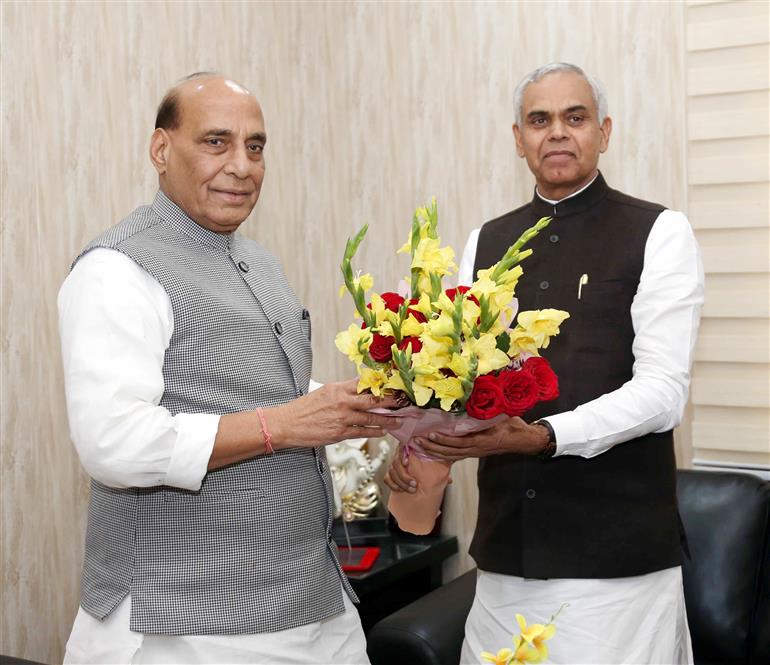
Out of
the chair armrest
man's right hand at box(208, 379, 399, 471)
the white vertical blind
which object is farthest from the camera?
the white vertical blind

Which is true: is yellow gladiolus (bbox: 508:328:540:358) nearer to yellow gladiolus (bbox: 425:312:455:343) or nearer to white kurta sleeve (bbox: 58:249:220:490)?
yellow gladiolus (bbox: 425:312:455:343)

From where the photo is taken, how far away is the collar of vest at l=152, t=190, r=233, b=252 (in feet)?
6.29

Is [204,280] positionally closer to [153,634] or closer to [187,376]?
[187,376]

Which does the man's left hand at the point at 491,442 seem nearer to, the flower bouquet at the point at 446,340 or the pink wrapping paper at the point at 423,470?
the pink wrapping paper at the point at 423,470

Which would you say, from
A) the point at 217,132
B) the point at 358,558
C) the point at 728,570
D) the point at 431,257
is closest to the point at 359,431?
the point at 431,257

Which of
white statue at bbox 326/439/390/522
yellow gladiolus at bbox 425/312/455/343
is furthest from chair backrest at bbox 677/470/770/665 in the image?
yellow gladiolus at bbox 425/312/455/343

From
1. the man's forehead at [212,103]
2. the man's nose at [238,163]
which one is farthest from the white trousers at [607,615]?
the man's forehead at [212,103]

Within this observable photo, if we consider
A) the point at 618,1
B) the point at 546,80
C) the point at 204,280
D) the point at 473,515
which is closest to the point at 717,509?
the point at 473,515

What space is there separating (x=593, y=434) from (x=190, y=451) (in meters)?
0.82

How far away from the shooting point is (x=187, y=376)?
1.75 metres

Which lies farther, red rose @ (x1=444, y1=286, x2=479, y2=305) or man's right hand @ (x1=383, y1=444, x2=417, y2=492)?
man's right hand @ (x1=383, y1=444, x2=417, y2=492)

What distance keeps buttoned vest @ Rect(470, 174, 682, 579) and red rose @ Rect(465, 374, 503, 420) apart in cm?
63

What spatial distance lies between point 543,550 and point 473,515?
1.39 metres

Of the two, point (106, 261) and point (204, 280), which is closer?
point (106, 261)
